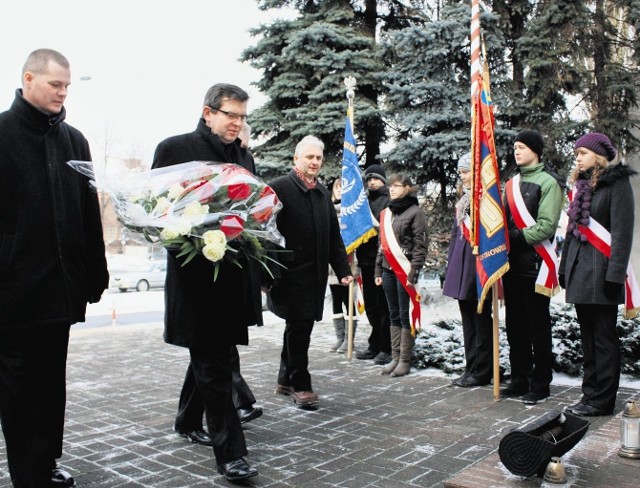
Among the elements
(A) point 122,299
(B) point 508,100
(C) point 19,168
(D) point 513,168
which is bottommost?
(A) point 122,299

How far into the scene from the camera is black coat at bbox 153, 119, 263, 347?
3969 millimetres

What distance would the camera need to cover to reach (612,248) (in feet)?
16.7

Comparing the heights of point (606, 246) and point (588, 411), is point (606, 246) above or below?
above

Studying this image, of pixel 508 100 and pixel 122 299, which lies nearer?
pixel 508 100

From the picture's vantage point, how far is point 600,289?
5176 mm

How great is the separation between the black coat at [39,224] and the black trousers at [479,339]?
3.99 metres

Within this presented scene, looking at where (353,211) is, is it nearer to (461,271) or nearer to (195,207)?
(461,271)

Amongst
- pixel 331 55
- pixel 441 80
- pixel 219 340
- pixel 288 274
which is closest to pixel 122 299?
pixel 331 55

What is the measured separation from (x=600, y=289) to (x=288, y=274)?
2508 millimetres

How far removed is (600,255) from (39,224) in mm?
4056

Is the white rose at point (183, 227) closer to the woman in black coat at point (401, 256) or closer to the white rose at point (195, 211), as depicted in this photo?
the white rose at point (195, 211)

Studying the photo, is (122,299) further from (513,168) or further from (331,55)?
(513,168)

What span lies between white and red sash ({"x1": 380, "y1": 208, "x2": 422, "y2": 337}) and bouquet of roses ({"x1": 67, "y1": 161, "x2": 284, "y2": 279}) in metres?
3.28

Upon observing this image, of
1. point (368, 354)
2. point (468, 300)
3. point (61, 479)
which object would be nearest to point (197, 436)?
point (61, 479)
